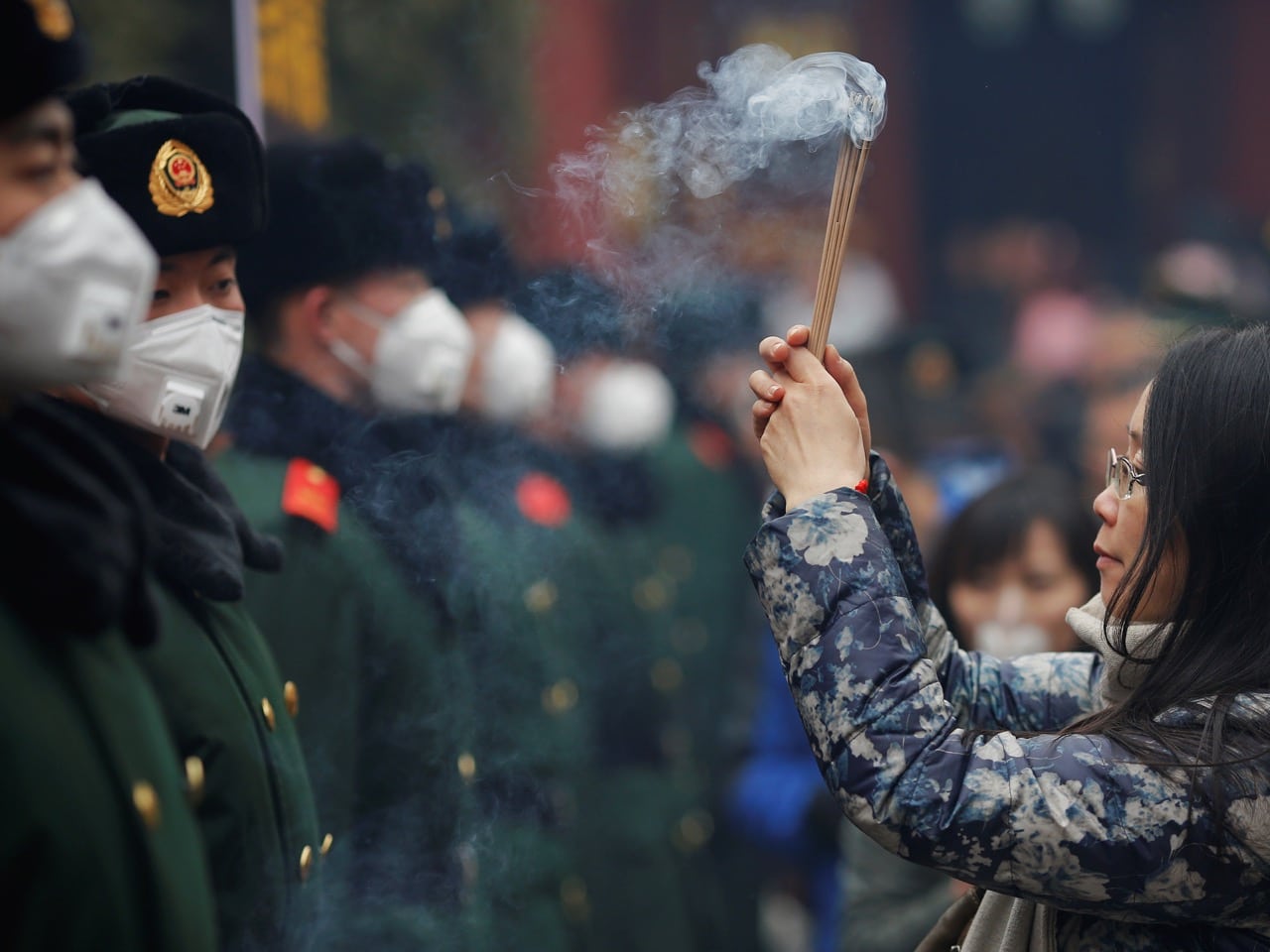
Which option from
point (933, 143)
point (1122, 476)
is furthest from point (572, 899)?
point (933, 143)

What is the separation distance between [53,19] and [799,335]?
1137 mm

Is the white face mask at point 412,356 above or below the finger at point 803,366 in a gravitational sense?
below

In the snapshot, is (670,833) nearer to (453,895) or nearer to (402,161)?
(453,895)

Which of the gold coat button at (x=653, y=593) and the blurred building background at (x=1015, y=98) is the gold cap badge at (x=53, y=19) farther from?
the blurred building background at (x=1015, y=98)

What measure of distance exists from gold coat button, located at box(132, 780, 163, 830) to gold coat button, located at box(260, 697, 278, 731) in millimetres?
643

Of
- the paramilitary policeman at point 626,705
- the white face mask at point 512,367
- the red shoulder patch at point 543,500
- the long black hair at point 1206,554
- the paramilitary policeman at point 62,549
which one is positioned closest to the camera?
the paramilitary policeman at point 62,549

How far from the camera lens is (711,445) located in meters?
7.04

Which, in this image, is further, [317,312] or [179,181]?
[317,312]

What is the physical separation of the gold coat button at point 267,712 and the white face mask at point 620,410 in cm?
343

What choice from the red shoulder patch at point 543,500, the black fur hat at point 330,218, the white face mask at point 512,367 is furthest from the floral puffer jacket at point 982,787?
the red shoulder patch at point 543,500

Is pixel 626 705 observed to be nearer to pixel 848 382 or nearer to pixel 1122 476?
pixel 848 382

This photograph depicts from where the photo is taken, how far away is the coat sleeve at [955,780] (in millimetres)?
1891

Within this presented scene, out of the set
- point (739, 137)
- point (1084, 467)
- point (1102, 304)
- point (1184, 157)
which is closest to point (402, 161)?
point (739, 137)

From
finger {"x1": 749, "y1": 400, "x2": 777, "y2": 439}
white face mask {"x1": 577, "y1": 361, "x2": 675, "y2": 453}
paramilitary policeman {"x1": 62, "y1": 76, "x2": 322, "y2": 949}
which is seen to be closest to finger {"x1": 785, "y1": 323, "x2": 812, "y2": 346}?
finger {"x1": 749, "y1": 400, "x2": 777, "y2": 439}
